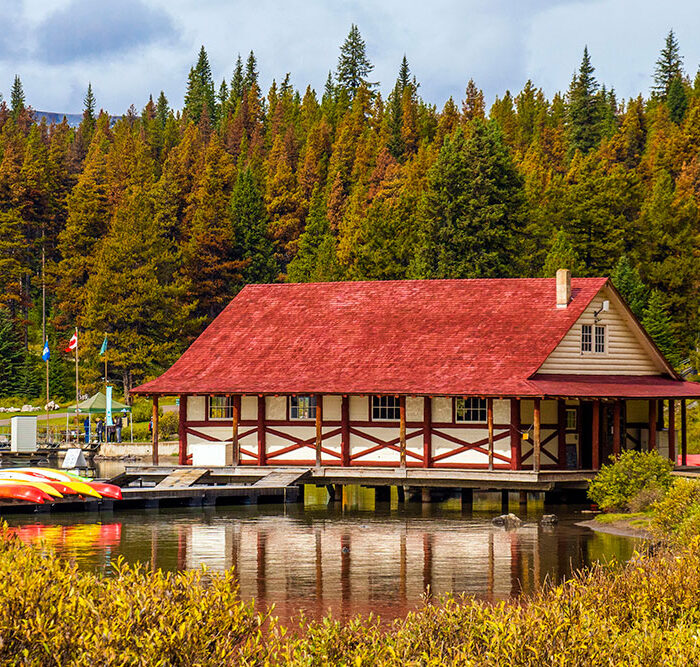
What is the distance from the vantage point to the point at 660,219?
268 feet

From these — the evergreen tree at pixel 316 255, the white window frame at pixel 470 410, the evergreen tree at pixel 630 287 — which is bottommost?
the white window frame at pixel 470 410

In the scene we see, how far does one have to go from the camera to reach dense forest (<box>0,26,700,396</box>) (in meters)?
75.2

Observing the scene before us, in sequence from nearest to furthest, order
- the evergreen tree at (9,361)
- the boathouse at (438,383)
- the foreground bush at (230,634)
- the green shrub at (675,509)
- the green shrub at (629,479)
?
the foreground bush at (230,634), the green shrub at (675,509), the green shrub at (629,479), the boathouse at (438,383), the evergreen tree at (9,361)

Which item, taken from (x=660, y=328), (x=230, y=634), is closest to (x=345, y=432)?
(x=230, y=634)

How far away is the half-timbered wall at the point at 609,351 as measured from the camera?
37.2 m

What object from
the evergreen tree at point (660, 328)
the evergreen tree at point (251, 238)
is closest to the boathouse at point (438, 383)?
the evergreen tree at point (660, 328)

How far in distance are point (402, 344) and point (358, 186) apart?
7328 cm

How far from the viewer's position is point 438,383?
35969mm

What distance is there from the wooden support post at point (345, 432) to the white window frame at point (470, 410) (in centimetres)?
340

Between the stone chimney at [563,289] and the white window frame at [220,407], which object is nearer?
the stone chimney at [563,289]

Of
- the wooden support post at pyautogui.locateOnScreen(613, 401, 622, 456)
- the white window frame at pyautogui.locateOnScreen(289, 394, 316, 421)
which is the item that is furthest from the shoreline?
Result: the white window frame at pyautogui.locateOnScreen(289, 394, 316, 421)

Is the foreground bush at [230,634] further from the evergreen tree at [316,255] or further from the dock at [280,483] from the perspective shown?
the evergreen tree at [316,255]

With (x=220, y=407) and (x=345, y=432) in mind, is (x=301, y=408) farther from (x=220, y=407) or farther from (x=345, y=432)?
(x=220, y=407)

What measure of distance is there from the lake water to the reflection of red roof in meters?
3.87
